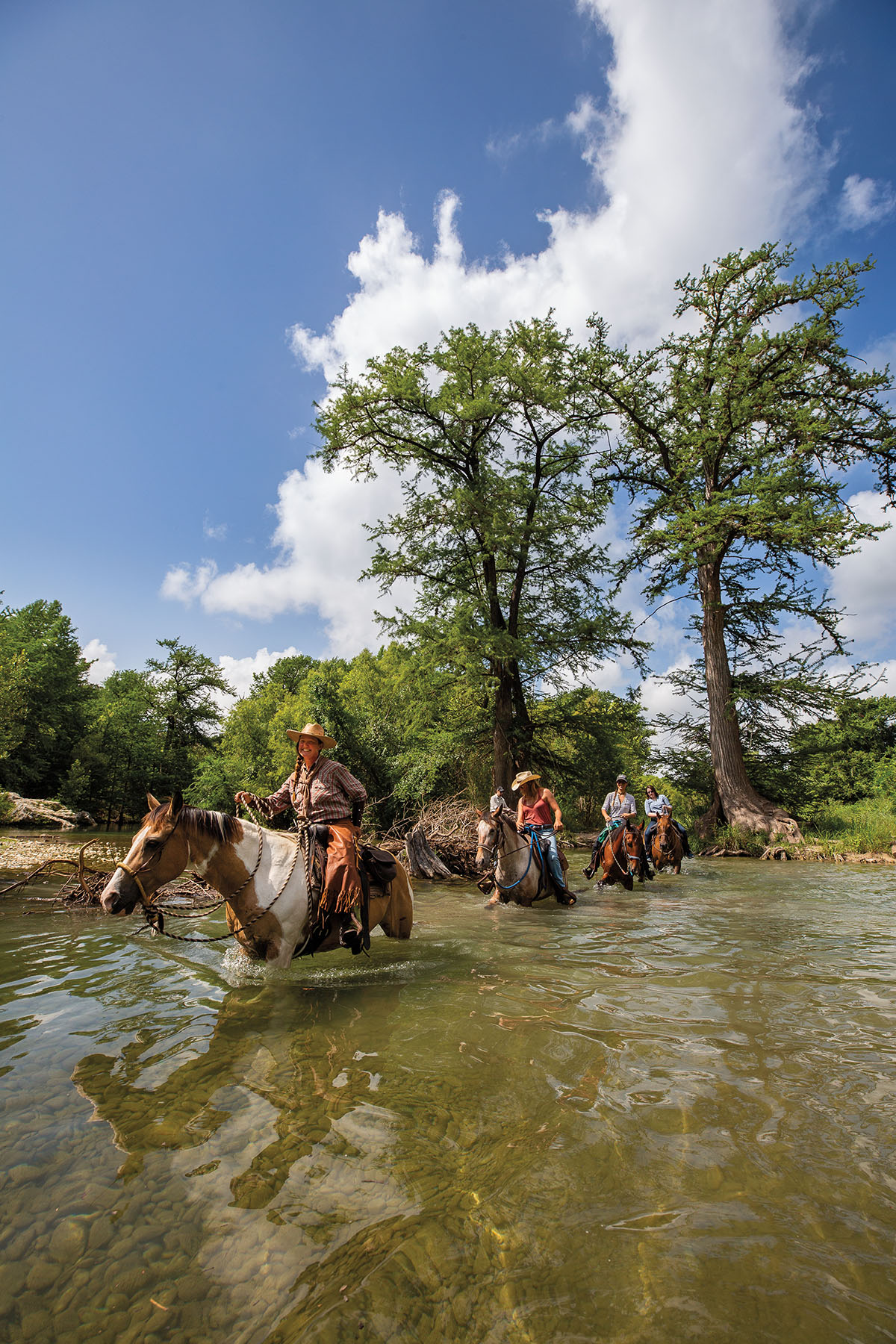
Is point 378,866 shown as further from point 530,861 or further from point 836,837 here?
point 836,837

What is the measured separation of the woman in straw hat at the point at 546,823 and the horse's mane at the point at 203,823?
5.46 meters

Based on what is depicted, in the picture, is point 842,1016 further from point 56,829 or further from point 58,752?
point 58,752

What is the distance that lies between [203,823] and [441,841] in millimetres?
11037

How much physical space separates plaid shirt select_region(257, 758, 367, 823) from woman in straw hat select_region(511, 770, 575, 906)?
14.0 feet

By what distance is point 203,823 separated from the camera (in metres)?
4.58

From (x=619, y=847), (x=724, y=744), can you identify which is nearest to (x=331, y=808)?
(x=619, y=847)

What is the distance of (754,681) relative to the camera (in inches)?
790

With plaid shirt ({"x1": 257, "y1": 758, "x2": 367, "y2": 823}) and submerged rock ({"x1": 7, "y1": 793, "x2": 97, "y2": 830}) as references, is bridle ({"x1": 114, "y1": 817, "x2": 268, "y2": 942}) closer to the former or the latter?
plaid shirt ({"x1": 257, "y1": 758, "x2": 367, "y2": 823})

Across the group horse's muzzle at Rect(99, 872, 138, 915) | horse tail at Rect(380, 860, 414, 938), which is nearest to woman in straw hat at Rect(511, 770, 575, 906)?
horse tail at Rect(380, 860, 414, 938)

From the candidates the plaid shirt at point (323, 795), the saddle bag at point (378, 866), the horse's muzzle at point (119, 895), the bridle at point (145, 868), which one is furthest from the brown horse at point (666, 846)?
the horse's muzzle at point (119, 895)

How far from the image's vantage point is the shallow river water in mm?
1712

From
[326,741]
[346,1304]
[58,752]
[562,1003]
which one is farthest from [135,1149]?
[58,752]

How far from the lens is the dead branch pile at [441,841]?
46.3ft

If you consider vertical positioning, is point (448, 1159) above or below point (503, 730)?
below
